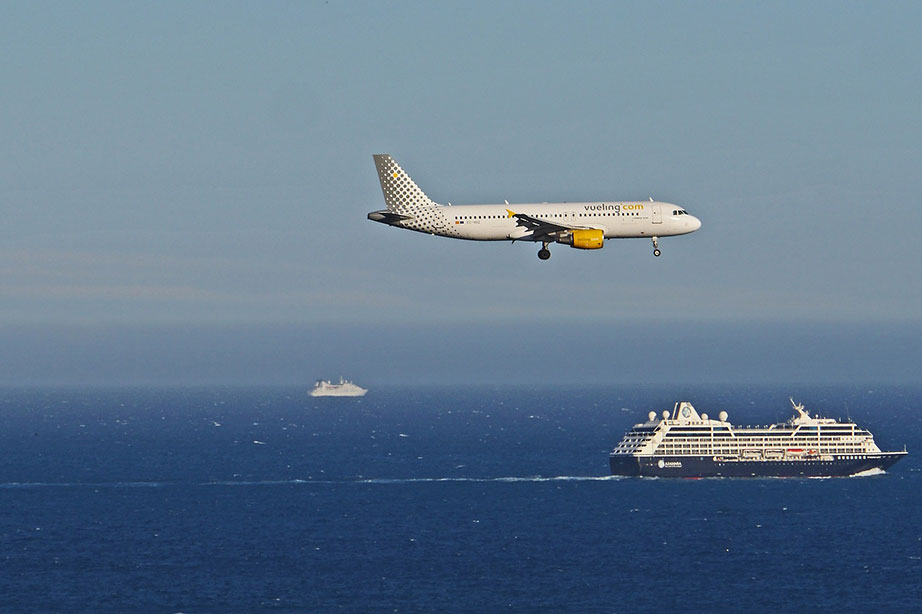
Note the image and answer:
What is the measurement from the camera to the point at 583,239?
10762 centimetres

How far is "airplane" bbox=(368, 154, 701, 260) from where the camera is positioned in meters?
108

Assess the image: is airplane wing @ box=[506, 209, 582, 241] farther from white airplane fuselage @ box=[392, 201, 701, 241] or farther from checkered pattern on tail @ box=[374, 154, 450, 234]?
checkered pattern on tail @ box=[374, 154, 450, 234]

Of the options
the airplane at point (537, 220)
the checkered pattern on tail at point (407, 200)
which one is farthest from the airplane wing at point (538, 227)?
the checkered pattern on tail at point (407, 200)

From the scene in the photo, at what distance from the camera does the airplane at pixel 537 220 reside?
10838 cm

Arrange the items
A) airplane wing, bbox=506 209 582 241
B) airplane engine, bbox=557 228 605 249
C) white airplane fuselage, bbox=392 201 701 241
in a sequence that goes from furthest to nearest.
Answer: white airplane fuselage, bbox=392 201 701 241 < airplane wing, bbox=506 209 582 241 < airplane engine, bbox=557 228 605 249

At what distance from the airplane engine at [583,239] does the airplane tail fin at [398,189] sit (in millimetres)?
12337

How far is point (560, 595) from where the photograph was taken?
515ft

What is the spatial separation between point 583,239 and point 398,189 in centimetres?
1833

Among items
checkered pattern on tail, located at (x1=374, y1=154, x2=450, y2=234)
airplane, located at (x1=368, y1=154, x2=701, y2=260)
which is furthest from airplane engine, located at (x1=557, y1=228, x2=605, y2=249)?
checkered pattern on tail, located at (x1=374, y1=154, x2=450, y2=234)

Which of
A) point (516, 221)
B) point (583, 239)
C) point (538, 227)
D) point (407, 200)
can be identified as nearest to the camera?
point (583, 239)

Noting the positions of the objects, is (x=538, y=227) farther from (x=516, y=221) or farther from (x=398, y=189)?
(x=398, y=189)

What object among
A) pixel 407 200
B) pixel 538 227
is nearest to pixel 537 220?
pixel 538 227

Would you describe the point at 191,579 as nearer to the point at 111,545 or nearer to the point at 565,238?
the point at 111,545

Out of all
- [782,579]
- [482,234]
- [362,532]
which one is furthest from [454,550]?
[482,234]
